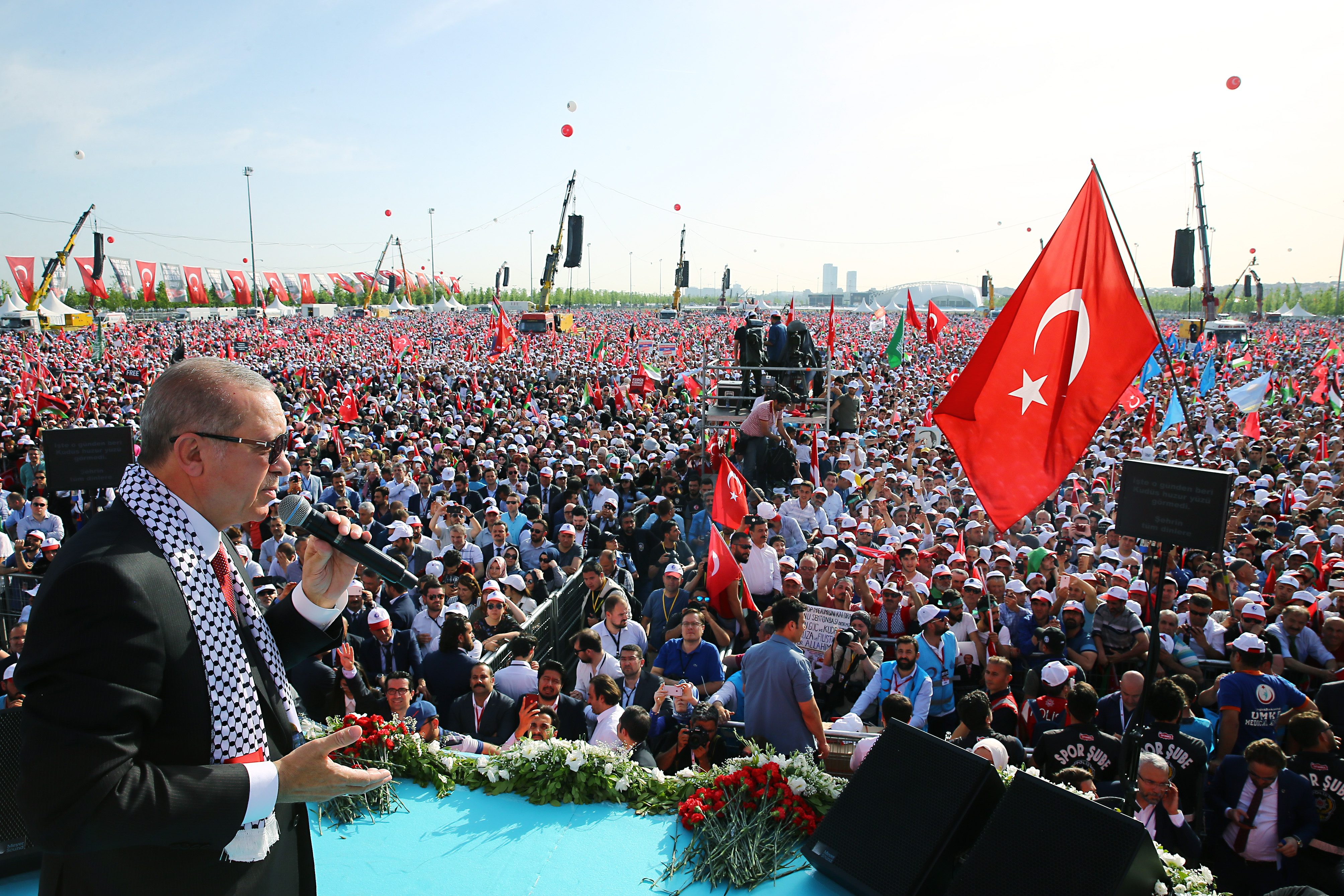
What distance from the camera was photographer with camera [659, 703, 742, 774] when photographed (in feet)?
16.0

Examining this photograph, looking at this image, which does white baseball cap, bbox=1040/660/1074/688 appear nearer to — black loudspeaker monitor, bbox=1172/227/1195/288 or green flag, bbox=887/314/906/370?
green flag, bbox=887/314/906/370

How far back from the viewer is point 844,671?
21.1 feet

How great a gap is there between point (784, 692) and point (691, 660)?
159 cm

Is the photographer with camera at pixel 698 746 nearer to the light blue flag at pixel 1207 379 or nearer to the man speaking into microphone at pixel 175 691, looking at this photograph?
the man speaking into microphone at pixel 175 691

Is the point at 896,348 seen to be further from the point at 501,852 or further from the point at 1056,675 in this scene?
the point at 501,852

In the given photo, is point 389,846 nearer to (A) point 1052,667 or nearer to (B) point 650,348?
(A) point 1052,667

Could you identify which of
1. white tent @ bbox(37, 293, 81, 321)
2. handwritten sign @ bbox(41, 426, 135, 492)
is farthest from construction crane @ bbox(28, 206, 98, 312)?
handwritten sign @ bbox(41, 426, 135, 492)

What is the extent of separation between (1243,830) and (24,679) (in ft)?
18.3

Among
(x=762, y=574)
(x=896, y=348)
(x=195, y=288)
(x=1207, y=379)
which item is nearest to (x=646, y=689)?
(x=762, y=574)

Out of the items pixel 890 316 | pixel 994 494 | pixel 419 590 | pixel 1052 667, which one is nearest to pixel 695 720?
pixel 994 494

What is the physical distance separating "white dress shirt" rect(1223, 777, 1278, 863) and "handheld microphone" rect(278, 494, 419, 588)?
489 cm

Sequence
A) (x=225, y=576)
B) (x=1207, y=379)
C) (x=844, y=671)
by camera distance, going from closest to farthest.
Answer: (x=225, y=576) → (x=844, y=671) → (x=1207, y=379)

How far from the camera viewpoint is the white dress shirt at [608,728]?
200 inches

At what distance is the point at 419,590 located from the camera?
7.77 m
